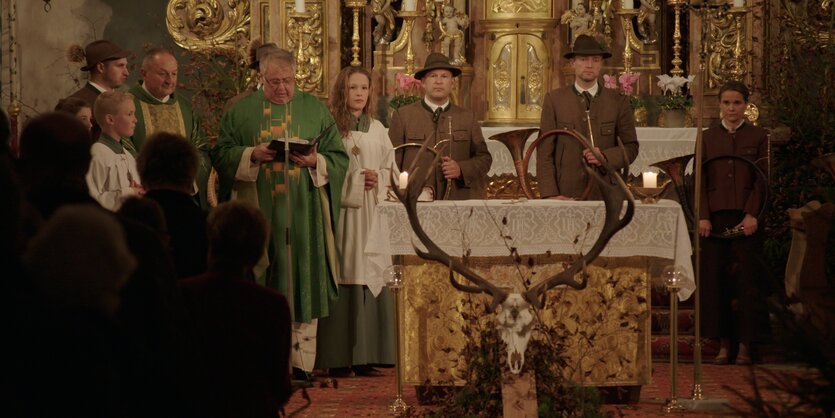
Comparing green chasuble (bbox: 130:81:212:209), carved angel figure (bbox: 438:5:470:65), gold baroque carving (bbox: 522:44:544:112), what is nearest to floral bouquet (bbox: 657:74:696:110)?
gold baroque carving (bbox: 522:44:544:112)

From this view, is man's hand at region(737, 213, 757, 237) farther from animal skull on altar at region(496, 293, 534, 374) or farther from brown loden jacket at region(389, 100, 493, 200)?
animal skull on altar at region(496, 293, 534, 374)

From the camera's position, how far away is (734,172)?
348 inches

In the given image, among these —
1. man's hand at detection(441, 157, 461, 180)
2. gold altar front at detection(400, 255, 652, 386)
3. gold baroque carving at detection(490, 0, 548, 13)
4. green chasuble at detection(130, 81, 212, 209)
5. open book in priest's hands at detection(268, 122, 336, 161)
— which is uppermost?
gold baroque carving at detection(490, 0, 548, 13)

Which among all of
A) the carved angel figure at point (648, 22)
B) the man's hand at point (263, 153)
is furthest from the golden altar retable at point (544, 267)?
the carved angel figure at point (648, 22)

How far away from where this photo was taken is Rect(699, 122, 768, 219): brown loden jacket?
8852mm

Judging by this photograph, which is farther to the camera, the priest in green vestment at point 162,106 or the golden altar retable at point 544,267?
the priest in green vestment at point 162,106

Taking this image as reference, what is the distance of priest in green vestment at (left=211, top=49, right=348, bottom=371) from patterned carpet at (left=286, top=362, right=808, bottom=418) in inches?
13.6

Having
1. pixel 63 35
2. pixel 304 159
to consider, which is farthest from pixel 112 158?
pixel 63 35

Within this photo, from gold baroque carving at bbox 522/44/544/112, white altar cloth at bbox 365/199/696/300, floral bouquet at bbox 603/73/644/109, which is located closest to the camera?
white altar cloth at bbox 365/199/696/300

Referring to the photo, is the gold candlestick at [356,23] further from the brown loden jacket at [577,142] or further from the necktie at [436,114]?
the brown loden jacket at [577,142]

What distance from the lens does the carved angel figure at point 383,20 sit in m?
11.0

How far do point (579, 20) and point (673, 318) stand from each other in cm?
467

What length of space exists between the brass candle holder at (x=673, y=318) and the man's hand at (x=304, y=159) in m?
2.10

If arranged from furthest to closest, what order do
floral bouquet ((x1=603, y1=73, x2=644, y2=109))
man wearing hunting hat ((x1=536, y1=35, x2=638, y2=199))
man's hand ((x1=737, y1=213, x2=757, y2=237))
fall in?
floral bouquet ((x1=603, y1=73, x2=644, y2=109))
man's hand ((x1=737, y1=213, x2=757, y2=237))
man wearing hunting hat ((x1=536, y1=35, x2=638, y2=199))
